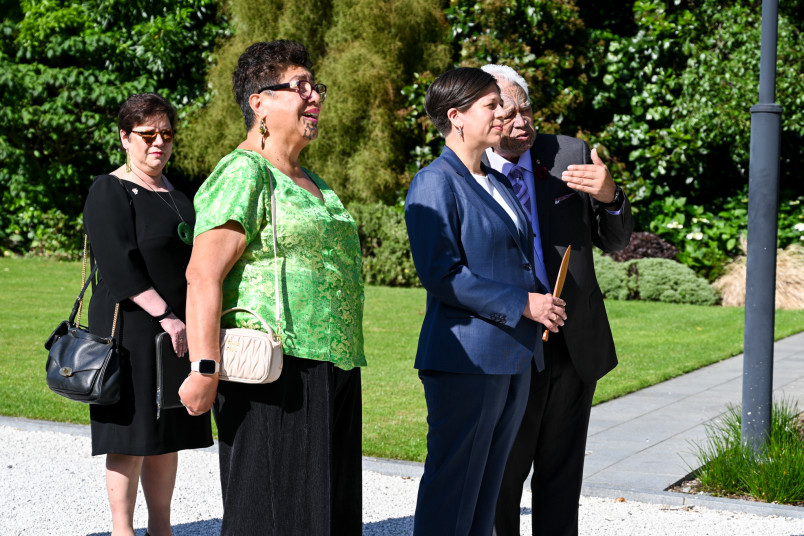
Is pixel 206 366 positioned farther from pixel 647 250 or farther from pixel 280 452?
pixel 647 250

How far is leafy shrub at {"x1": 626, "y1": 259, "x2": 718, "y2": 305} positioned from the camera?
13.9 m

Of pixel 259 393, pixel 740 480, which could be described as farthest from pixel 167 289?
pixel 740 480

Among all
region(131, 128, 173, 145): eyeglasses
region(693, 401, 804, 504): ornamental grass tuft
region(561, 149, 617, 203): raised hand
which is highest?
region(131, 128, 173, 145): eyeglasses

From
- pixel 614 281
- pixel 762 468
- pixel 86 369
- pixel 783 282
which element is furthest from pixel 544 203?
pixel 783 282

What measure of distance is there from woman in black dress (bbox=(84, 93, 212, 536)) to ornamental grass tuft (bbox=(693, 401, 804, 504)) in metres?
2.70

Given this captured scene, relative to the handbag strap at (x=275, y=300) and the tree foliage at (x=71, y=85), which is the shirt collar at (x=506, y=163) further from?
the tree foliage at (x=71, y=85)

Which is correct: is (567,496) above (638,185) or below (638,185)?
below

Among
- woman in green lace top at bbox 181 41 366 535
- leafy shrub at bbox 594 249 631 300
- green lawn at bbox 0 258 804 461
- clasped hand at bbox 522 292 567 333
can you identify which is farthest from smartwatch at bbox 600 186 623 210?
leafy shrub at bbox 594 249 631 300

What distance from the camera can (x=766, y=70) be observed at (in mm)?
5043

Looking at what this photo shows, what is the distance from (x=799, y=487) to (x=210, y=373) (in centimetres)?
336

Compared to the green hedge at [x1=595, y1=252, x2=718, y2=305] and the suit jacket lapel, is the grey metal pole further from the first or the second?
the green hedge at [x1=595, y1=252, x2=718, y2=305]

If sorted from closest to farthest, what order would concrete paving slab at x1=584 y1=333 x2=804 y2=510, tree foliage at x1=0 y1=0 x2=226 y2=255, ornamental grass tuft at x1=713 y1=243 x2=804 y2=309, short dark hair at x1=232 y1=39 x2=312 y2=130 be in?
short dark hair at x1=232 y1=39 x2=312 y2=130, concrete paving slab at x1=584 y1=333 x2=804 y2=510, ornamental grass tuft at x1=713 y1=243 x2=804 y2=309, tree foliage at x1=0 y1=0 x2=226 y2=255

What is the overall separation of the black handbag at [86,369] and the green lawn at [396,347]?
8.41ft

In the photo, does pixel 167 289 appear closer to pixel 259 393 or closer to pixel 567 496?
pixel 259 393
